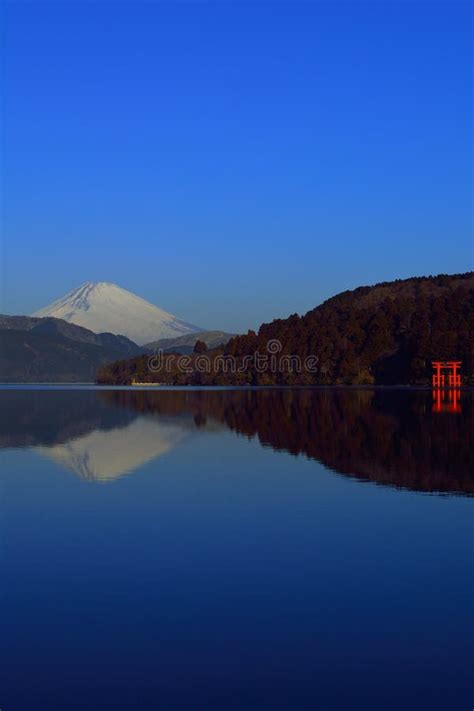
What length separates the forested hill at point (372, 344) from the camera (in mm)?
158875

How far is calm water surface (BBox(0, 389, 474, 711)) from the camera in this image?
910 centimetres

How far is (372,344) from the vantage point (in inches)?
6909

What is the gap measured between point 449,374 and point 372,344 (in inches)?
890

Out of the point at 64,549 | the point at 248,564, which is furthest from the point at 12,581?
the point at 248,564

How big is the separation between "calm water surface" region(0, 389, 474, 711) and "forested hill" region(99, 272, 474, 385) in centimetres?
13375

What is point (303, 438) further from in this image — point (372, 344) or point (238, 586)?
point (372, 344)

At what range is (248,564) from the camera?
14.5 meters

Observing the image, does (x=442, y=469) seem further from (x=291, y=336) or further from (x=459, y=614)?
(x=291, y=336)

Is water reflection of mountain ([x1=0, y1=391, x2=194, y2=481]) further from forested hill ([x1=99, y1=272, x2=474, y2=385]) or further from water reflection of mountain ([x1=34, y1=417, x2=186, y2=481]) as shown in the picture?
forested hill ([x1=99, y1=272, x2=474, y2=385])

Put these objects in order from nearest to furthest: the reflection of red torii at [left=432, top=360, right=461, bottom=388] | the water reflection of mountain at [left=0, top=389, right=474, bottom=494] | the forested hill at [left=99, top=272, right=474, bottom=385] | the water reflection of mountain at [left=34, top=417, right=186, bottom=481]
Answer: the water reflection of mountain at [left=0, top=389, right=474, bottom=494] < the water reflection of mountain at [left=34, top=417, right=186, bottom=481] < the reflection of red torii at [left=432, top=360, right=461, bottom=388] < the forested hill at [left=99, top=272, right=474, bottom=385]

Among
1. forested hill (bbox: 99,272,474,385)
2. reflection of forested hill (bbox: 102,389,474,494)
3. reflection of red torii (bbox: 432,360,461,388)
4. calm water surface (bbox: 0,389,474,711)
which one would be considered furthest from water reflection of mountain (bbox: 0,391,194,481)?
forested hill (bbox: 99,272,474,385)

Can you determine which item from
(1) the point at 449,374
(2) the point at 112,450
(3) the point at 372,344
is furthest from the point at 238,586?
(3) the point at 372,344

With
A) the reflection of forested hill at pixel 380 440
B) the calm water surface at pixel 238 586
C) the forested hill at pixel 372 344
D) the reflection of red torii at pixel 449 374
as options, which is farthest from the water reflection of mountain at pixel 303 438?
the forested hill at pixel 372 344

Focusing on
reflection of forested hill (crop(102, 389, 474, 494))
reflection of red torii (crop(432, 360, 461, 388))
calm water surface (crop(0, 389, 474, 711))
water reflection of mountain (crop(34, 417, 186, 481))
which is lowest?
calm water surface (crop(0, 389, 474, 711))
